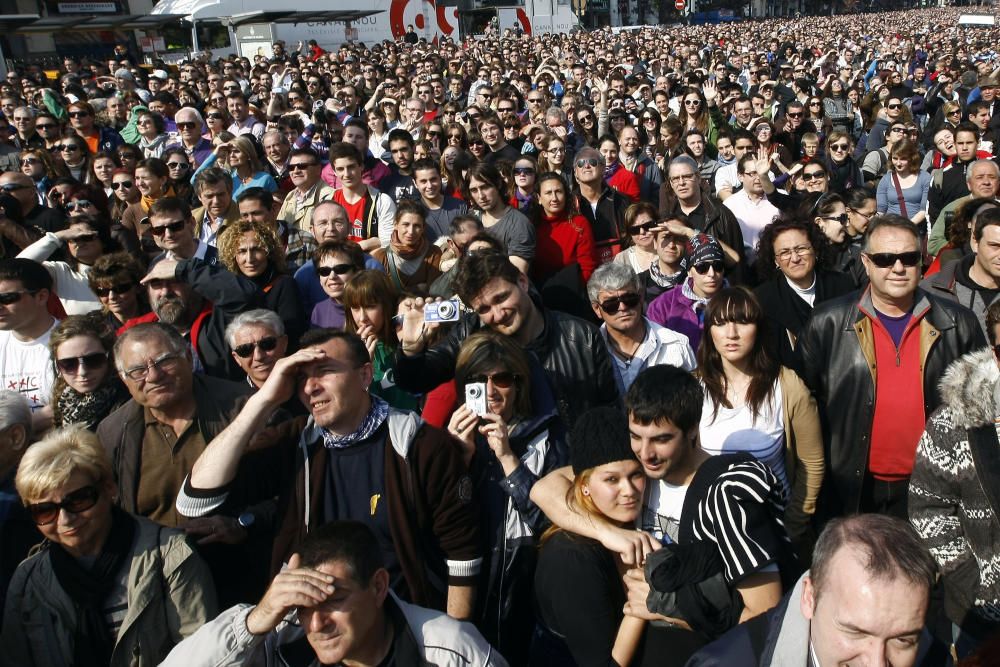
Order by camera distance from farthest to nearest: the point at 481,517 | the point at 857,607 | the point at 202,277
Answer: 1. the point at 202,277
2. the point at 481,517
3. the point at 857,607

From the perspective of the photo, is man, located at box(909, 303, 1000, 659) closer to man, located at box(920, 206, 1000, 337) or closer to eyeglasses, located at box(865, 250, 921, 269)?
eyeglasses, located at box(865, 250, 921, 269)

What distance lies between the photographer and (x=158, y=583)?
2.44 meters

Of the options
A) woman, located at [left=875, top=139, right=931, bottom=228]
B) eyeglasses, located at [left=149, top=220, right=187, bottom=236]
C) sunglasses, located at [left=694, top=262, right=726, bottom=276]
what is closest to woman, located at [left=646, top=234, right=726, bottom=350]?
sunglasses, located at [left=694, top=262, right=726, bottom=276]

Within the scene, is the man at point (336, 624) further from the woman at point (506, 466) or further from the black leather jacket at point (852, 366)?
the black leather jacket at point (852, 366)

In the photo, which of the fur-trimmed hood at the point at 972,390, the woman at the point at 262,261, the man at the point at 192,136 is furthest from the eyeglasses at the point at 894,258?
the man at the point at 192,136

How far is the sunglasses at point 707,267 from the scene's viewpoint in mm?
4133

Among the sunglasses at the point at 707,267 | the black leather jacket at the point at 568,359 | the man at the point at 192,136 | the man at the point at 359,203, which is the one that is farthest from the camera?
the man at the point at 192,136

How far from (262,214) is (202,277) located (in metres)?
1.44

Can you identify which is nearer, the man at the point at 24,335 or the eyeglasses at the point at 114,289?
the man at the point at 24,335

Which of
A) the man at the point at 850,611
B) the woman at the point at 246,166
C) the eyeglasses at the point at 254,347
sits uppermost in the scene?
the woman at the point at 246,166

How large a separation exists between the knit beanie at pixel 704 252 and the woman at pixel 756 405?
2.79 ft

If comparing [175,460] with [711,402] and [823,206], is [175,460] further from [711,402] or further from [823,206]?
[823,206]

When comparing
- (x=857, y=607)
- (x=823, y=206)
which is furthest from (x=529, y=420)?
(x=823, y=206)

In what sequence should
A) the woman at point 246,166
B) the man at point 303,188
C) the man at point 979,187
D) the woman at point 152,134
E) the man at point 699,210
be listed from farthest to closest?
1. the woman at point 152,134
2. the woman at point 246,166
3. the man at point 303,188
4. the man at point 699,210
5. the man at point 979,187
